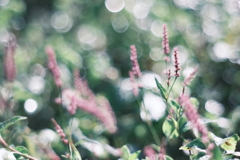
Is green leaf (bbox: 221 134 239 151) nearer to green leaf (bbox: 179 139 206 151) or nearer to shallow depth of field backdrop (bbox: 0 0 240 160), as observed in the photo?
green leaf (bbox: 179 139 206 151)

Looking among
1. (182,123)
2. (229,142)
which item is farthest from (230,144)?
(182,123)

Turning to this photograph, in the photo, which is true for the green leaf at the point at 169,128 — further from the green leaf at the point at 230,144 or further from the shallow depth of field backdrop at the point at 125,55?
the shallow depth of field backdrop at the point at 125,55

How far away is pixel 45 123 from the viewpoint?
1.78 metres

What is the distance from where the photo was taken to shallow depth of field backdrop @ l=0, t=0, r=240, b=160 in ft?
5.12

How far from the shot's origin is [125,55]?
2.10 metres

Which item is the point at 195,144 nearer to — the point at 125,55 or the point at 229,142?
the point at 229,142

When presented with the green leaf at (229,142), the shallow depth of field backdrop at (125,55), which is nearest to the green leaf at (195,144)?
the green leaf at (229,142)

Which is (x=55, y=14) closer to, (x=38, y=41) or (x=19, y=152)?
(x=38, y=41)

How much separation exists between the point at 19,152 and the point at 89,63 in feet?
4.07

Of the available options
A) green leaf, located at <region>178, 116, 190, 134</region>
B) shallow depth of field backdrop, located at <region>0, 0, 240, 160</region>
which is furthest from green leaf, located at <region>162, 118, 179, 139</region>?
shallow depth of field backdrop, located at <region>0, 0, 240, 160</region>

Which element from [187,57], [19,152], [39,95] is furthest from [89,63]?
[19,152]

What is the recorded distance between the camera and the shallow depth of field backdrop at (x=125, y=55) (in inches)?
61.4

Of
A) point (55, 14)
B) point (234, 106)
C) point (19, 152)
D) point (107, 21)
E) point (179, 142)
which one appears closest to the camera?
point (19, 152)

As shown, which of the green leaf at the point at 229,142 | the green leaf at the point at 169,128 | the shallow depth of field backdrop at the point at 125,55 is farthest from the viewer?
the shallow depth of field backdrop at the point at 125,55
